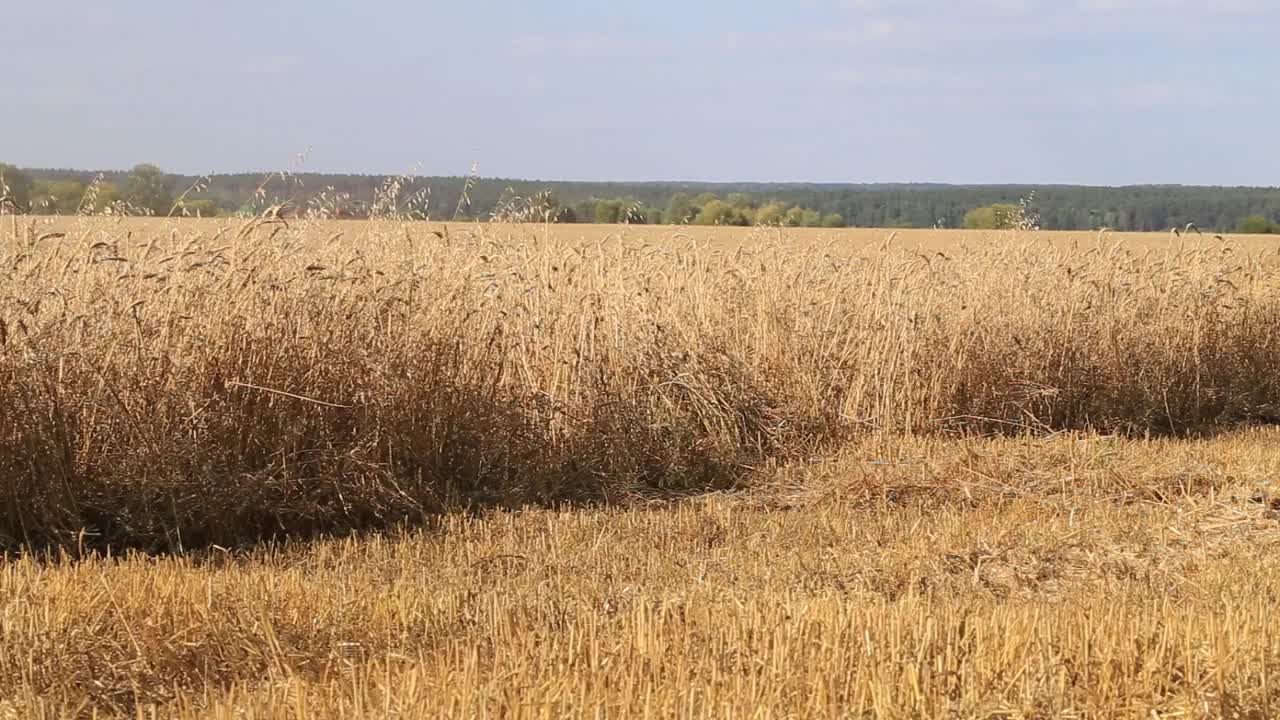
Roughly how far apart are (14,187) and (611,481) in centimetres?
368

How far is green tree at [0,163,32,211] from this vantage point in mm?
6867

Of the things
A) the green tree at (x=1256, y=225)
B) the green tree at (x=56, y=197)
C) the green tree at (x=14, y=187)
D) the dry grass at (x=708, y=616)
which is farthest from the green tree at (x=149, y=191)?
the green tree at (x=1256, y=225)

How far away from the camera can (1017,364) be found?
32.4 feet

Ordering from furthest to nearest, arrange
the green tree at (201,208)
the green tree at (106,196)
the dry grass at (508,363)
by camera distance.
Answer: the green tree at (106,196)
the green tree at (201,208)
the dry grass at (508,363)

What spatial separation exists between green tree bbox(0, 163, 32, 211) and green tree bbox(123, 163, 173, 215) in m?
0.55

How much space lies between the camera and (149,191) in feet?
27.3

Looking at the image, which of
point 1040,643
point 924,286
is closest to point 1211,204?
point 924,286

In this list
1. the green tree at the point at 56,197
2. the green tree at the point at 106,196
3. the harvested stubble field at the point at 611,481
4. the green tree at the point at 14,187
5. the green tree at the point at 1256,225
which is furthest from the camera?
the green tree at the point at 1256,225

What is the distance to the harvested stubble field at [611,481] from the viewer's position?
4188 millimetres

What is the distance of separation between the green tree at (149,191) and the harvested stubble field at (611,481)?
39 centimetres

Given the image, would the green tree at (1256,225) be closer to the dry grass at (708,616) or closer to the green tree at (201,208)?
the dry grass at (708,616)

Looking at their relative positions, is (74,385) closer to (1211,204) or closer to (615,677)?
(615,677)

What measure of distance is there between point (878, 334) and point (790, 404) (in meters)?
0.85

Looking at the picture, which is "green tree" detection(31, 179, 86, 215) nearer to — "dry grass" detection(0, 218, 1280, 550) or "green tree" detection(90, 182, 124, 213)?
"green tree" detection(90, 182, 124, 213)
